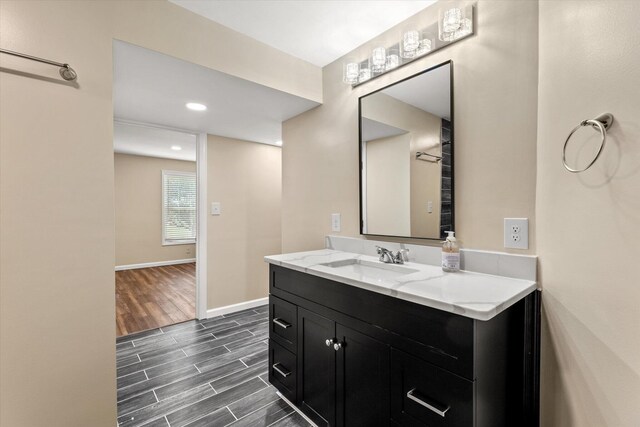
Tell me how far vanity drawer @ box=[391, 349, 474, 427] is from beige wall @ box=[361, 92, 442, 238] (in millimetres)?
740

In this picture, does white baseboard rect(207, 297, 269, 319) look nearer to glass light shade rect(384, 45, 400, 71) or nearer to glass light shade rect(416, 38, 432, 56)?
glass light shade rect(384, 45, 400, 71)

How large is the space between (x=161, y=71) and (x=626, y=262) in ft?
7.92

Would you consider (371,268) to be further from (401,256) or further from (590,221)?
(590,221)

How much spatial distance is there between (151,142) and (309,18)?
137 inches

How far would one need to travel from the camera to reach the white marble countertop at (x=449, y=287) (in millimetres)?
919

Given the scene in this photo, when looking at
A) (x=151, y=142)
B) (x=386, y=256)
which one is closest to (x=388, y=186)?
(x=386, y=256)

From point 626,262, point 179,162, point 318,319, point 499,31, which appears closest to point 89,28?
point 318,319

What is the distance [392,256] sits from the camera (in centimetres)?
169

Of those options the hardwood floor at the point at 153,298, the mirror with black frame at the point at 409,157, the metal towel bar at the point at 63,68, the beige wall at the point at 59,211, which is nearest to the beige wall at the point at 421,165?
the mirror with black frame at the point at 409,157

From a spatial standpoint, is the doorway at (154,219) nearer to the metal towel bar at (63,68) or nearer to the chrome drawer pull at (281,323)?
the chrome drawer pull at (281,323)

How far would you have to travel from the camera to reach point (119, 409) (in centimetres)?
170

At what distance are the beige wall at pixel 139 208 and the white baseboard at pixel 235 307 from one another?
343 centimetres

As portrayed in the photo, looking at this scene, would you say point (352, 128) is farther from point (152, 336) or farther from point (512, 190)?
point (152, 336)

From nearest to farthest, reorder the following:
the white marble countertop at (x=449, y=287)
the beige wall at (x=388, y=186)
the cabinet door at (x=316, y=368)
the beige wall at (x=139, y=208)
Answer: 1. the white marble countertop at (x=449, y=287)
2. the cabinet door at (x=316, y=368)
3. the beige wall at (x=388, y=186)
4. the beige wall at (x=139, y=208)
